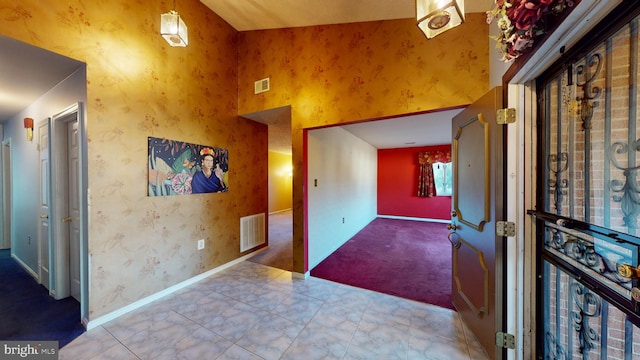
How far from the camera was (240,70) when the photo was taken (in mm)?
3125

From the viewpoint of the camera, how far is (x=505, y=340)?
1388 millimetres

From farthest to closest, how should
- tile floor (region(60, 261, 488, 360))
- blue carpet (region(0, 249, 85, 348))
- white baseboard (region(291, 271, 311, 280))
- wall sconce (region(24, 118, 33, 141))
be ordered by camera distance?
1. white baseboard (region(291, 271, 311, 280))
2. wall sconce (region(24, 118, 33, 141))
3. blue carpet (region(0, 249, 85, 348))
4. tile floor (region(60, 261, 488, 360))

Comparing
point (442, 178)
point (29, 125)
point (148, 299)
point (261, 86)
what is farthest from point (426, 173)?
point (29, 125)

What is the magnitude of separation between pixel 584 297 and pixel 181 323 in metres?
2.70

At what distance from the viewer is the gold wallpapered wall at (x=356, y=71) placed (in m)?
1.90

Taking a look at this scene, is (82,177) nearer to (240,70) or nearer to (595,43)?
(240,70)

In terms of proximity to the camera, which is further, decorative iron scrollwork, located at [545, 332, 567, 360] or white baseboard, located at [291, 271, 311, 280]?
white baseboard, located at [291, 271, 311, 280]

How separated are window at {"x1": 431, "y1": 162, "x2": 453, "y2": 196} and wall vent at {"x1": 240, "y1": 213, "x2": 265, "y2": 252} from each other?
5.23m

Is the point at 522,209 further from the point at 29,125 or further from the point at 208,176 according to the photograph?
the point at 29,125

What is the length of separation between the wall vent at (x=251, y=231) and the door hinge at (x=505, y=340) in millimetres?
3010

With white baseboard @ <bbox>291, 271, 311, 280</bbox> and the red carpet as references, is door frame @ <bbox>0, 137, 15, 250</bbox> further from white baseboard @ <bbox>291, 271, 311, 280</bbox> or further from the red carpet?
the red carpet

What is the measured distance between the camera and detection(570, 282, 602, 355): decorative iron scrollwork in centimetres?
94

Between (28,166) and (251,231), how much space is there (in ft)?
9.59

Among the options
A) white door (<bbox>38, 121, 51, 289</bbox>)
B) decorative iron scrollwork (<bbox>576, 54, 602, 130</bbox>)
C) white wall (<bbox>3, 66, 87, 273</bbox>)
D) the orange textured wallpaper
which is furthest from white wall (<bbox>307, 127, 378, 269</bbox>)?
the orange textured wallpaper
